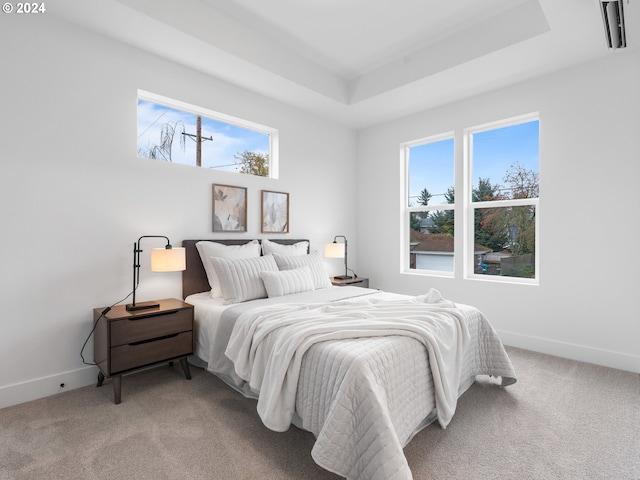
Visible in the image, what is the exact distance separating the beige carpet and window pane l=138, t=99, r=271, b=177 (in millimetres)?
2118

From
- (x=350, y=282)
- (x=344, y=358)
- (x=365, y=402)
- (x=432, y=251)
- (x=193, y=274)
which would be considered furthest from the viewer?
(x=432, y=251)

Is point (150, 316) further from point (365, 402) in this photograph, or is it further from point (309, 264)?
point (365, 402)

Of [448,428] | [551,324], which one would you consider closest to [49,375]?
[448,428]

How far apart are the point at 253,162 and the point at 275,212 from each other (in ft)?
2.06

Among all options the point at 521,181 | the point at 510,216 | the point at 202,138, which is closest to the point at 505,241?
the point at 510,216

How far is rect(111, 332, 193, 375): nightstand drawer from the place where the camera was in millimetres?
2439

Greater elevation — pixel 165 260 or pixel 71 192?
pixel 71 192

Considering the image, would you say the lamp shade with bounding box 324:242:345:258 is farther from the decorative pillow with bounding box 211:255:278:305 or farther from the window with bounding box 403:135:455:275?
the decorative pillow with bounding box 211:255:278:305

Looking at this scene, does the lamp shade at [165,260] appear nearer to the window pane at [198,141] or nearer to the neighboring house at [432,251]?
the window pane at [198,141]

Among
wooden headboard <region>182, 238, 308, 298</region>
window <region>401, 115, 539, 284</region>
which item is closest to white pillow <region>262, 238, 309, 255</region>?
wooden headboard <region>182, 238, 308, 298</region>

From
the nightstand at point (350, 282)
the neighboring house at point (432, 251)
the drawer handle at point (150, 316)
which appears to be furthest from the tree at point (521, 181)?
the drawer handle at point (150, 316)

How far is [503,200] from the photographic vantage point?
12.7ft

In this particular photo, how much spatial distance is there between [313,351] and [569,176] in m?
3.08

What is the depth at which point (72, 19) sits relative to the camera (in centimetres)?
262
